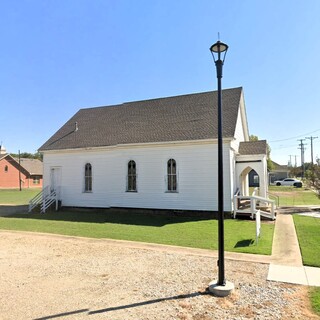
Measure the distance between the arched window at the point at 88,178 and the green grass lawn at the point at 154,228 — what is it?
2729mm

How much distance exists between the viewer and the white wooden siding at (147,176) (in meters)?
15.9

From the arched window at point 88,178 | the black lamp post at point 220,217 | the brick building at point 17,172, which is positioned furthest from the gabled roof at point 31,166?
the black lamp post at point 220,217

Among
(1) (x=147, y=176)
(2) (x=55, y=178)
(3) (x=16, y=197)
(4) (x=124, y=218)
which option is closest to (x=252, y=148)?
(1) (x=147, y=176)

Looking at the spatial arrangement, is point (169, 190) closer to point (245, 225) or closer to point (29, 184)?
point (245, 225)

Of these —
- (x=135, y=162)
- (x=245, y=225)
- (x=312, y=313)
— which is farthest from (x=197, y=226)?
(x=312, y=313)

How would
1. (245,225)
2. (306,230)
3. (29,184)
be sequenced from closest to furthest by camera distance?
(306,230), (245,225), (29,184)

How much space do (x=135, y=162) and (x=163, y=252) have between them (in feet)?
32.1

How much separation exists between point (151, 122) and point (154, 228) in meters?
8.83

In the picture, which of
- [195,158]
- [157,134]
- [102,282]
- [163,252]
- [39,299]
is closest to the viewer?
[39,299]

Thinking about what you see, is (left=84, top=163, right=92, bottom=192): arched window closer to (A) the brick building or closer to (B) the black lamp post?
(B) the black lamp post

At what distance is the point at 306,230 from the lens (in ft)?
39.8

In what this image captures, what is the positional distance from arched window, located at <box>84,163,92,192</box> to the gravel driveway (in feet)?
35.0

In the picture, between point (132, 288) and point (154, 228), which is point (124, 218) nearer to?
point (154, 228)

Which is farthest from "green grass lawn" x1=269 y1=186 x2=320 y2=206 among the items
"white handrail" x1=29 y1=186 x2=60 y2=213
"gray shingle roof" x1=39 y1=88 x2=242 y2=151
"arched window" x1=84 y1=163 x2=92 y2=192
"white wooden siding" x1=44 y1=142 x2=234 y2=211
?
"white handrail" x1=29 y1=186 x2=60 y2=213
